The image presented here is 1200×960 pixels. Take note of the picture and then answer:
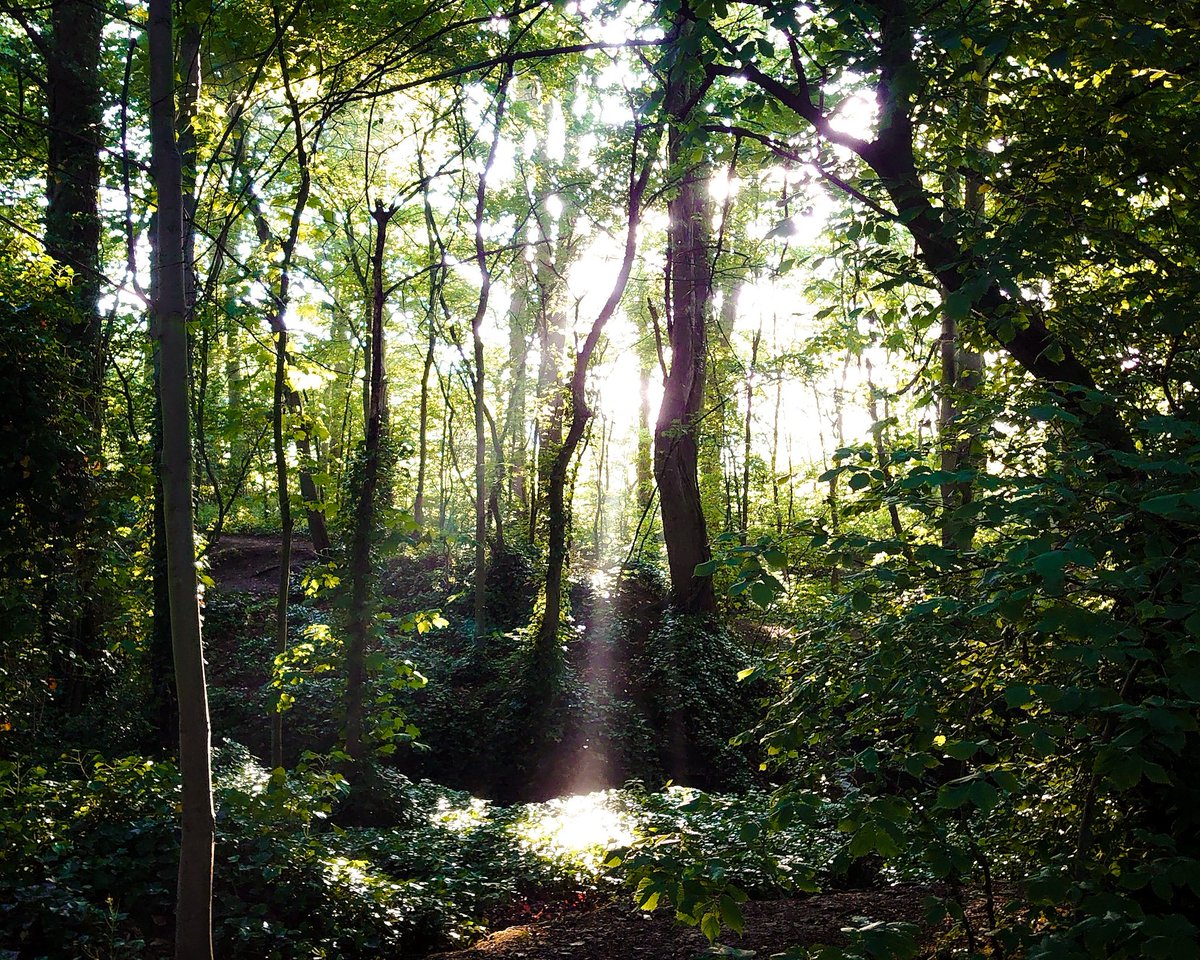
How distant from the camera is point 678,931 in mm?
4945

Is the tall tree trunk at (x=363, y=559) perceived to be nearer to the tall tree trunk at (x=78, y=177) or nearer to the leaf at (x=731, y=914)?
the tall tree trunk at (x=78, y=177)

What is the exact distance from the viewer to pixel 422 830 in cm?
716

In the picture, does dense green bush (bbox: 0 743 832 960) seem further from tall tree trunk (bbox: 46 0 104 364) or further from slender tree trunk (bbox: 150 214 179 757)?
tall tree trunk (bbox: 46 0 104 364)

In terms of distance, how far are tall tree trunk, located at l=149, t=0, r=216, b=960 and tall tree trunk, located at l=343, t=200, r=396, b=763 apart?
5.22 metres

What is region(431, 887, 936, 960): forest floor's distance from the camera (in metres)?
4.29

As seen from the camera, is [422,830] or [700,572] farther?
[422,830]

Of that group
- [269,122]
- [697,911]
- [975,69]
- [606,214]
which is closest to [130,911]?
[697,911]

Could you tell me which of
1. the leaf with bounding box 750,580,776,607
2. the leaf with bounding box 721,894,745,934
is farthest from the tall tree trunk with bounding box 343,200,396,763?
the leaf with bounding box 721,894,745,934

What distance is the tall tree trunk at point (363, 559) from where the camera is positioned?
8430 mm

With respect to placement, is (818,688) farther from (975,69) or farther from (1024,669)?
(975,69)

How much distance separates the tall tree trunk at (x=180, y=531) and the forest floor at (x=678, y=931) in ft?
6.99

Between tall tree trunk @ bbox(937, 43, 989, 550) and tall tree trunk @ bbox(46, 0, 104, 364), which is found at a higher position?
tall tree trunk @ bbox(46, 0, 104, 364)

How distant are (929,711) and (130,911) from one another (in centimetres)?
467

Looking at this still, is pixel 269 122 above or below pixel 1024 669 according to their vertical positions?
above
